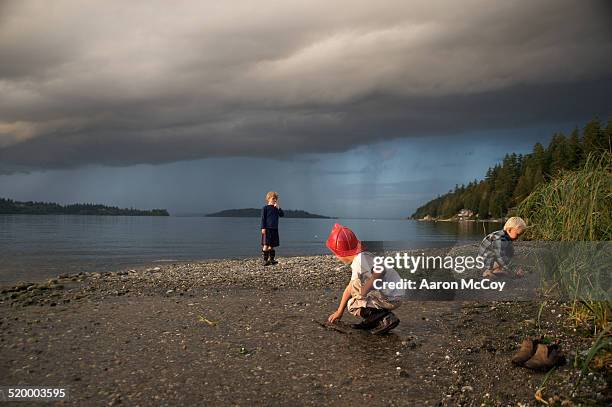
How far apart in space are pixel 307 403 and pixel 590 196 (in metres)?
5.77

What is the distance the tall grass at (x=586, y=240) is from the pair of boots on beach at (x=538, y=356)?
68cm

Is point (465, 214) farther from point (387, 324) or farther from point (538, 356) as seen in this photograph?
point (538, 356)

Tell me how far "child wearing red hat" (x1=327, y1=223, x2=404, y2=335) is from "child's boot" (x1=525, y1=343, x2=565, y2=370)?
2466mm

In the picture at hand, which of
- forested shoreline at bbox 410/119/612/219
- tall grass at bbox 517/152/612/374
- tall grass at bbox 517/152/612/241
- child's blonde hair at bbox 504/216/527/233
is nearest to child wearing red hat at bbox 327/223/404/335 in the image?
tall grass at bbox 517/152/612/374

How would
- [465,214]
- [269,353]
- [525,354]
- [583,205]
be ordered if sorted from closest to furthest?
1. [525,354]
2. [269,353]
3. [583,205]
4. [465,214]

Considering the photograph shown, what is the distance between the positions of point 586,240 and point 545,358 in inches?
107

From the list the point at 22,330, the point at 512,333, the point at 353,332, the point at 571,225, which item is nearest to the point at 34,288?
the point at 22,330

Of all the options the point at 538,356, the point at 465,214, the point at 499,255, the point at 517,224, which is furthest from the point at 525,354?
the point at 465,214

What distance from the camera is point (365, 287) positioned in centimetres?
789

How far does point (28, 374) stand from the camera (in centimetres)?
650

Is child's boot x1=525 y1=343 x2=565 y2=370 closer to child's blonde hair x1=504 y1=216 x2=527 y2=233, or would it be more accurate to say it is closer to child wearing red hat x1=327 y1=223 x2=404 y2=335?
child wearing red hat x1=327 y1=223 x2=404 y2=335

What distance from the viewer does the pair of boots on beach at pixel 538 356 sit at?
19.5ft

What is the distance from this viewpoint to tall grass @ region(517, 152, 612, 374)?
703 cm

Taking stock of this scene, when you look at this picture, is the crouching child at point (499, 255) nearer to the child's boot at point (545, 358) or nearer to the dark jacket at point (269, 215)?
the child's boot at point (545, 358)
